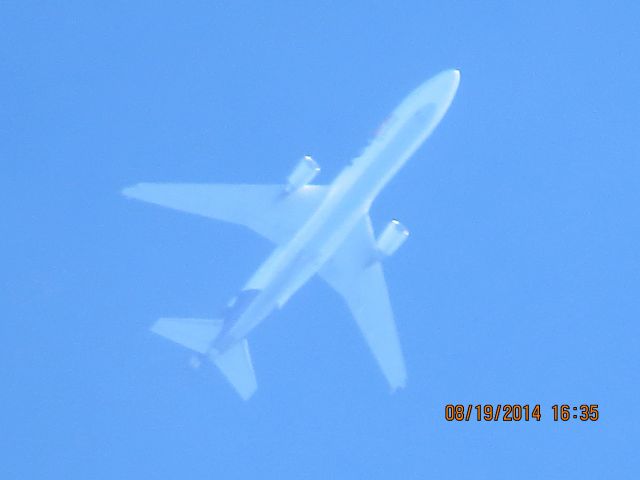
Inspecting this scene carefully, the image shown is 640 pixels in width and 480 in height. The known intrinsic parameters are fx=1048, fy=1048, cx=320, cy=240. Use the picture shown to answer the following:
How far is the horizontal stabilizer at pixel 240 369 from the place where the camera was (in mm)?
36781

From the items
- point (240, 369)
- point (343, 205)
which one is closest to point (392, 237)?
point (343, 205)

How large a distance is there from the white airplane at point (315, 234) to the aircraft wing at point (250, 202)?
0.11ft

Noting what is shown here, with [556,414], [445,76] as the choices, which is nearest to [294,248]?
[445,76]

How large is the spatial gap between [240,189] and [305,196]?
7.72 feet

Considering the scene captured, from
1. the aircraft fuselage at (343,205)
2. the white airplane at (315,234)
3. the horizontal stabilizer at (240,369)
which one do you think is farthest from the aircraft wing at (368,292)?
the horizontal stabilizer at (240,369)

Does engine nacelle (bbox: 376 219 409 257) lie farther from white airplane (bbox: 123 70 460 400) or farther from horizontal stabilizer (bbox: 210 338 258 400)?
horizontal stabilizer (bbox: 210 338 258 400)

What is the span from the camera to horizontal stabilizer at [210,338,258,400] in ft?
121

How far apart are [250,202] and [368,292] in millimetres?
5750

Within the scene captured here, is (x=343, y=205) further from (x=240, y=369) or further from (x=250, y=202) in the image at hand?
(x=240, y=369)

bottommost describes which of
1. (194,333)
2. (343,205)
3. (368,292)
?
(194,333)

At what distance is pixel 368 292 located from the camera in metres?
39.1

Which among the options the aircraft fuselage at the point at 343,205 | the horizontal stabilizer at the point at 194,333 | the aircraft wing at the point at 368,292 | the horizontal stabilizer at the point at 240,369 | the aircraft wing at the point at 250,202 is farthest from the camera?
the aircraft wing at the point at 368,292

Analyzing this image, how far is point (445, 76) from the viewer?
34531mm

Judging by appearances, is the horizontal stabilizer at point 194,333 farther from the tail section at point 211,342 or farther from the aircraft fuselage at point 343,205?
the aircraft fuselage at point 343,205
